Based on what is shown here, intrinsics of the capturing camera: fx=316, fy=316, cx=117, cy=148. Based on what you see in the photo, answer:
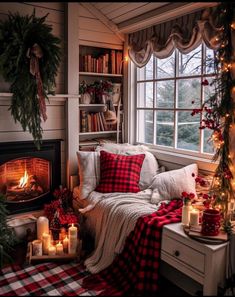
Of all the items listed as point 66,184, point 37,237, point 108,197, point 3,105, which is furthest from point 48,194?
point 3,105

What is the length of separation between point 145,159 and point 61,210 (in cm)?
102

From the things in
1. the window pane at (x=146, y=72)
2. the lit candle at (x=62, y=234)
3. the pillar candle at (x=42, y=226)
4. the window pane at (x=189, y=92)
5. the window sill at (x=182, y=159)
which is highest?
the window pane at (x=146, y=72)

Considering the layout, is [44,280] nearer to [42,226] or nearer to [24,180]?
[42,226]

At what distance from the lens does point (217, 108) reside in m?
2.54

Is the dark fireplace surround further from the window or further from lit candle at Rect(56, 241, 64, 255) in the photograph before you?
the window

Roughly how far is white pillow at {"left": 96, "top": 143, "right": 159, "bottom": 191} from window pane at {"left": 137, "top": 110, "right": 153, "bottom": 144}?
0.88ft

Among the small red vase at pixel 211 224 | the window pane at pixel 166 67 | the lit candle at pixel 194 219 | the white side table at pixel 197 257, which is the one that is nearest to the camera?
the white side table at pixel 197 257

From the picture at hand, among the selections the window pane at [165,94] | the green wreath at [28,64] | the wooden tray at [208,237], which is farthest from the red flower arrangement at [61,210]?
the window pane at [165,94]

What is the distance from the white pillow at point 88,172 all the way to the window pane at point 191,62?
1276 mm

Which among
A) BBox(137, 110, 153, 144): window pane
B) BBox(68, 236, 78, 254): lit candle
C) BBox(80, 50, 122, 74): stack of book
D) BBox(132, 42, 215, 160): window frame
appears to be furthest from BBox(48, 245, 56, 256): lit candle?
BBox(80, 50, 122, 74): stack of book

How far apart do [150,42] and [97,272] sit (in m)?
2.40

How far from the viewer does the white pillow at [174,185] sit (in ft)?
9.31

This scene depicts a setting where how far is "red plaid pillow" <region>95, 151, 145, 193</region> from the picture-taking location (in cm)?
312

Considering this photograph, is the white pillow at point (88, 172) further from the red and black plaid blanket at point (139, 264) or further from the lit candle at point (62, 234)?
the red and black plaid blanket at point (139, 264)
